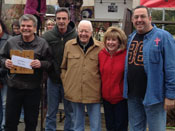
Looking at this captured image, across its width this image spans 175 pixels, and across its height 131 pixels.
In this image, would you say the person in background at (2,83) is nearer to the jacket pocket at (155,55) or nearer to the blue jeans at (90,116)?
the blue jeans at (90,116)

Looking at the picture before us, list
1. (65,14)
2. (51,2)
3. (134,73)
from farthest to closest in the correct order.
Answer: (51,2) < (65,14) < (134,73)

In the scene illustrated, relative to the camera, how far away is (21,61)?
3.40 metres

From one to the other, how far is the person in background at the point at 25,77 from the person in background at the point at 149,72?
4.14 feet

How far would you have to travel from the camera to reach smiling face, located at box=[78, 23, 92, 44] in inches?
133

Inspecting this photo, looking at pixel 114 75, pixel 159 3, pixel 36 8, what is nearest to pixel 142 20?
pixel 114 75

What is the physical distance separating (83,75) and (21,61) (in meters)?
0.89

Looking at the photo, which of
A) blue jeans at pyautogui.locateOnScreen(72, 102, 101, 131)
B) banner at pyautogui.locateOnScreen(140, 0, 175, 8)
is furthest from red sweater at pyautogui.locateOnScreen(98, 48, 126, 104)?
banner at pyautogui.locateOnScreen(140, 0, 175, 8)

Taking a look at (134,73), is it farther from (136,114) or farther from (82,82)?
(82,82)

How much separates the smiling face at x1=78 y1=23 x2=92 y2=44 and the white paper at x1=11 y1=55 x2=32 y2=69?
0.79 meters

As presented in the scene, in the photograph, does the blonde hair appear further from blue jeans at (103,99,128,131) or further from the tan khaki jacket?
blue jeans at (103,99,128,131)

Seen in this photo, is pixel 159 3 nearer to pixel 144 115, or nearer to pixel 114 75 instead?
pixel 114 75

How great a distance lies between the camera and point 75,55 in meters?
3.52

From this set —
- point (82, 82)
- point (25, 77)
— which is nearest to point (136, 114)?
point (82, 82)

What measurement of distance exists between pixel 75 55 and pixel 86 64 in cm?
22
